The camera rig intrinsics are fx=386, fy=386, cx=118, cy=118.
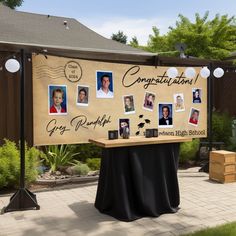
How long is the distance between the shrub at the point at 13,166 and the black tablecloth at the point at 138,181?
1593mm

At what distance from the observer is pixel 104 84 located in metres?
7.22

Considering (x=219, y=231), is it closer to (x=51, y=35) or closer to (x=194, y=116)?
(x=194, y=116)

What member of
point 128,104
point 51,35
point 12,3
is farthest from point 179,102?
point 12,3

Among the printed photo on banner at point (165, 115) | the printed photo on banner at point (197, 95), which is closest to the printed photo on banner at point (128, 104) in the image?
the printed photo on banner at point (165, 115)

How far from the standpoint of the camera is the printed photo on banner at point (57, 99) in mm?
6516

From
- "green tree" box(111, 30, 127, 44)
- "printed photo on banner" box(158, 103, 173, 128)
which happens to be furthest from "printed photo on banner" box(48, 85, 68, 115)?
"green tree" box(111, 30, 127, 44)

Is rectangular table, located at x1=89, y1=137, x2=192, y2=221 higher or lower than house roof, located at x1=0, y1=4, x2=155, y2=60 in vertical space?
lower

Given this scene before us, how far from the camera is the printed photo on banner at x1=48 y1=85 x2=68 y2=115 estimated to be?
6516 mm

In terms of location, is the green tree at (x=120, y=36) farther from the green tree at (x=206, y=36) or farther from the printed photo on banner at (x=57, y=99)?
the printed photo on banner at (x=57, y=99)

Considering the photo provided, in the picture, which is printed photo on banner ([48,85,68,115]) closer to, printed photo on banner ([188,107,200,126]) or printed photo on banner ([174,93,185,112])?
printed photo on banner ([174,93,185,112])

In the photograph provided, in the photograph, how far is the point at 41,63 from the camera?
6.32 m

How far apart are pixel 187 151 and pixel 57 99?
3.89 meters

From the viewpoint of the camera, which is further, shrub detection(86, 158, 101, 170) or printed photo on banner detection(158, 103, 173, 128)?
shrub detection(86, 158, 101, 170)

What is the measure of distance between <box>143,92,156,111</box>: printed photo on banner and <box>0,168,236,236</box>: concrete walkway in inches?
72.3
